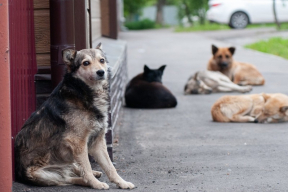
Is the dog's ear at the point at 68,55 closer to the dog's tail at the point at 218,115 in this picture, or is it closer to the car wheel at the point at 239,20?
the dog's tail at the point at 218,115

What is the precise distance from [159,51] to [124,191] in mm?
15268

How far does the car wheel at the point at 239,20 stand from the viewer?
28.8 metres

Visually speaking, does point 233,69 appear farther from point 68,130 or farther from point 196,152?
point 68,130

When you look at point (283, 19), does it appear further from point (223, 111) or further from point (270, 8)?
point (223, 111)

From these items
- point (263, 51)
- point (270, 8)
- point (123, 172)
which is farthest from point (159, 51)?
point (123, 172)

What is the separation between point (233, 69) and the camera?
39.9 feet

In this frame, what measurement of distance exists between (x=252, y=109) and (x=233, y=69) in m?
4.27

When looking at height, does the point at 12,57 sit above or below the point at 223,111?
above

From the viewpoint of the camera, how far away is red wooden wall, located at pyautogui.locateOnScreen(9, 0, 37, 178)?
4.66m

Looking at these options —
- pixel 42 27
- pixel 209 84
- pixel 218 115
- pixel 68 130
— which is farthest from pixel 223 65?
pixel 68 130

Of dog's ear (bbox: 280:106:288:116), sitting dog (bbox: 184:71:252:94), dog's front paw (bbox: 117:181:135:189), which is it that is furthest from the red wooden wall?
sitting dog (bbox: 184:71:252:94)

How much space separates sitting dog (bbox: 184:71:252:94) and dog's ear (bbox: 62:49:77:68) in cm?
654

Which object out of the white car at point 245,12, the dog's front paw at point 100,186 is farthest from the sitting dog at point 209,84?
the white car at point 245,12

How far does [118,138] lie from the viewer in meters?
7.06
